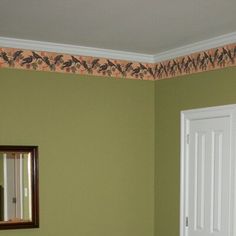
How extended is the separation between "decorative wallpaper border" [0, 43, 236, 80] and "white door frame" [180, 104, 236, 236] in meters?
0.37

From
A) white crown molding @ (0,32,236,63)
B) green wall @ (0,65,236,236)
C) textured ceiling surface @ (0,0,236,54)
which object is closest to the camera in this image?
textured ceiling surface @ (0,0,236,54)

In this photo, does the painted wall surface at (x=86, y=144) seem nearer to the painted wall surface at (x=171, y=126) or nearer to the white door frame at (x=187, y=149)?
the painted wall surface at (x=171, y=126)

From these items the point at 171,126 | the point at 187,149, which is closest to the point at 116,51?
the point at 171,126

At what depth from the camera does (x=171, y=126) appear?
374cm

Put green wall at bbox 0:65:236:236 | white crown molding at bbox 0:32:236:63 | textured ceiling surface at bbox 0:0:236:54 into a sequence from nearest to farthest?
1. textured ceiling surface at bbox 0:0:236:54
2. white crown molding at bbox 0:32:236:63
3. green wall at bbox 0:65:236:236

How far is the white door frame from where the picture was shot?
3.00 m

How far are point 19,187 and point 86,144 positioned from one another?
0.74 m

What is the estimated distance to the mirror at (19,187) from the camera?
3.23 m

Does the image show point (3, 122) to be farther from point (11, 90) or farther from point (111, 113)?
point (111, 113)

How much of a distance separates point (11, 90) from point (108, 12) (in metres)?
1.22

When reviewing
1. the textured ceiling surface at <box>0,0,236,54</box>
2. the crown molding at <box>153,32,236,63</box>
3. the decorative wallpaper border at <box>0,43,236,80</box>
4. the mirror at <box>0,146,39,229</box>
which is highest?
the textured ceiling surface at <box>0,0,236,54</box>

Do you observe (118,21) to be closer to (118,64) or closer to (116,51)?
(116,51)

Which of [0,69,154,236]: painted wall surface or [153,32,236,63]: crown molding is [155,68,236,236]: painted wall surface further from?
[153,32,236,63]: crown molding

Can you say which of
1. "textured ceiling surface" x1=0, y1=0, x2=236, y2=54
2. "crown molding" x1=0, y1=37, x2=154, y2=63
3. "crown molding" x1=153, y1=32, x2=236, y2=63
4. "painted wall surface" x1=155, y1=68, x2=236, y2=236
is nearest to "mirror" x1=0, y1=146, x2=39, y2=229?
"crown molding" x1=0, y1=37, x2=154, y2=63
